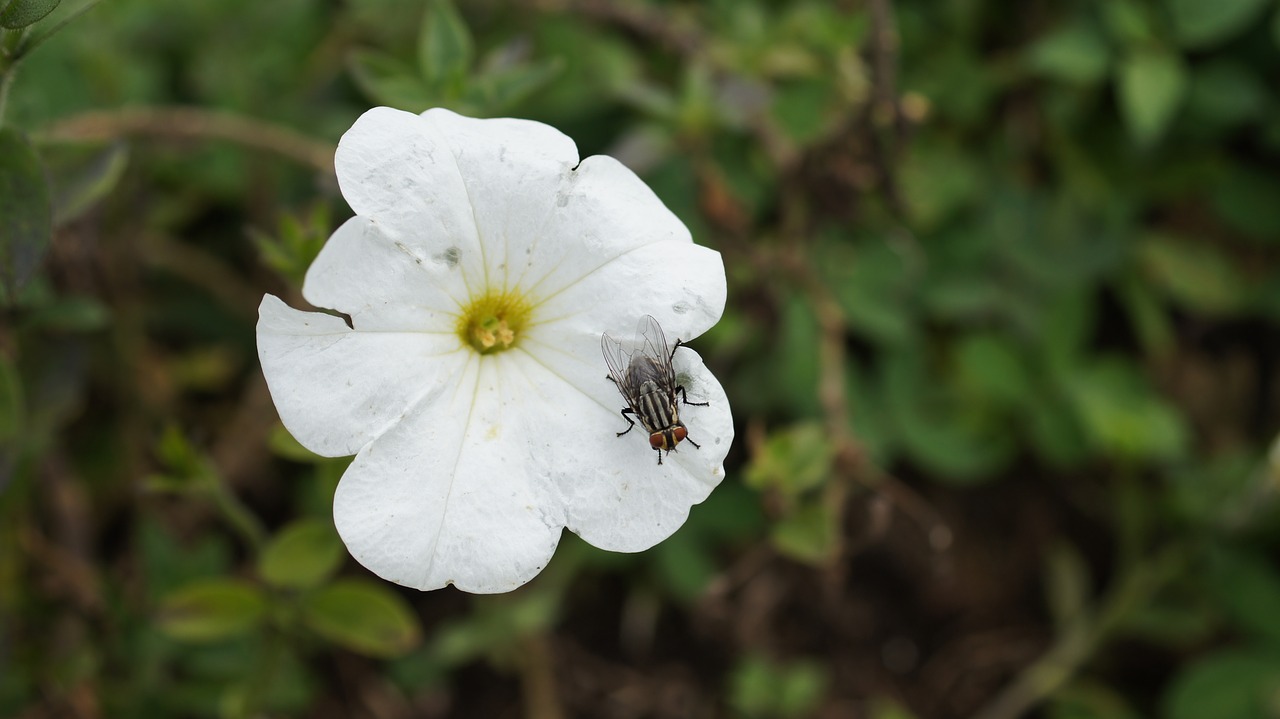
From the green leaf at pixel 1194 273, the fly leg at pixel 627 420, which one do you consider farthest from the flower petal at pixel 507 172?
the green leaf at pixel 1194 273

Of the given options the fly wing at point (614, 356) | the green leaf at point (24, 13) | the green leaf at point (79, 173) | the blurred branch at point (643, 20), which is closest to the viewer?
the green leaf at point (24, 13)

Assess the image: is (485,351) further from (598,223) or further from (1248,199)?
(1248,199)


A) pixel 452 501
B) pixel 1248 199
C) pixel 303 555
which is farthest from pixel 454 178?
pixel 1248 199

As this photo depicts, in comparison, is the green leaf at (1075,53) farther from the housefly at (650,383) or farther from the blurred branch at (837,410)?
the housefly at (650,383)

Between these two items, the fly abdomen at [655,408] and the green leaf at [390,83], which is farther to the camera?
the green leaf at [390,83]

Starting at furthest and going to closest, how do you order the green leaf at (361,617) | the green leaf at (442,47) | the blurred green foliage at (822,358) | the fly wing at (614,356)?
the blurred green foliage at (822,358)
the green leaf at (361,617)
the green leaf at (442,47)
the fly wing at (614,356)
